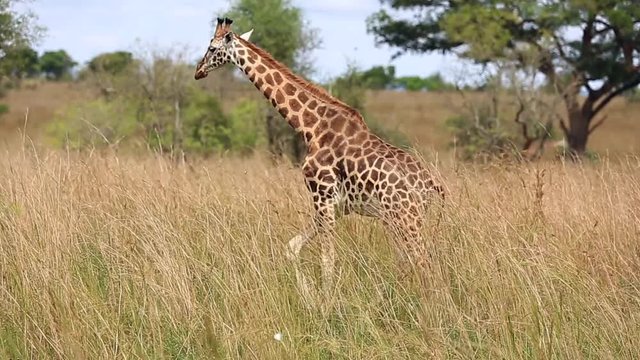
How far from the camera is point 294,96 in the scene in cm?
674

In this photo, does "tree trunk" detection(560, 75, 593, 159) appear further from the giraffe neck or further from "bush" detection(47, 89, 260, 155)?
the giraffe neck

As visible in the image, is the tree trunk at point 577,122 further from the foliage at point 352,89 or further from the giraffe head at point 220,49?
the giraffe head at point 220,49

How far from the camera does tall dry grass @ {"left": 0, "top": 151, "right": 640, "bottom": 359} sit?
447cm

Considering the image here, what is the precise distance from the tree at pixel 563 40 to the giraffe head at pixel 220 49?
66.1 feet

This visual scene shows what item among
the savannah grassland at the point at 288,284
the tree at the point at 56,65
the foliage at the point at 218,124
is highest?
the savannah grassland at the point at 288,284

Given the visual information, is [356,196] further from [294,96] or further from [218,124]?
[218,124]

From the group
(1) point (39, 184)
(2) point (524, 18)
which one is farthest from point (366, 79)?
(1) point (39, 184)

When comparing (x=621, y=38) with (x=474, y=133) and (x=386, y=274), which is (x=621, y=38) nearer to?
(x=474, y=133)

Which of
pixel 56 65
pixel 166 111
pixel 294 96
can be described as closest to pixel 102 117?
pixel 166 111

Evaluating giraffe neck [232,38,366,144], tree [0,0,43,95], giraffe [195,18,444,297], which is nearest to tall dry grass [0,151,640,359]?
giraffe [195,18,444,297]

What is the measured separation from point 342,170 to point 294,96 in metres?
0.77

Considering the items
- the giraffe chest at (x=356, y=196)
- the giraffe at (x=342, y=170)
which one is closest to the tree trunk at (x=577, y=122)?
the giraffe at (x=342, y=170)

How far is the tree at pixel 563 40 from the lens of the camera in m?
26.4

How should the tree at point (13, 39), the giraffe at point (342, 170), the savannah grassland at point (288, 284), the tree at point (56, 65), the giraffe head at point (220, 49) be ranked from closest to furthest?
the savannah grassland at point (288, 284) → the giraffe at point (342, 170) → the giraffe head at point (220, 49) → the tree at point (13, 39) → the tree at point (56, 65)
